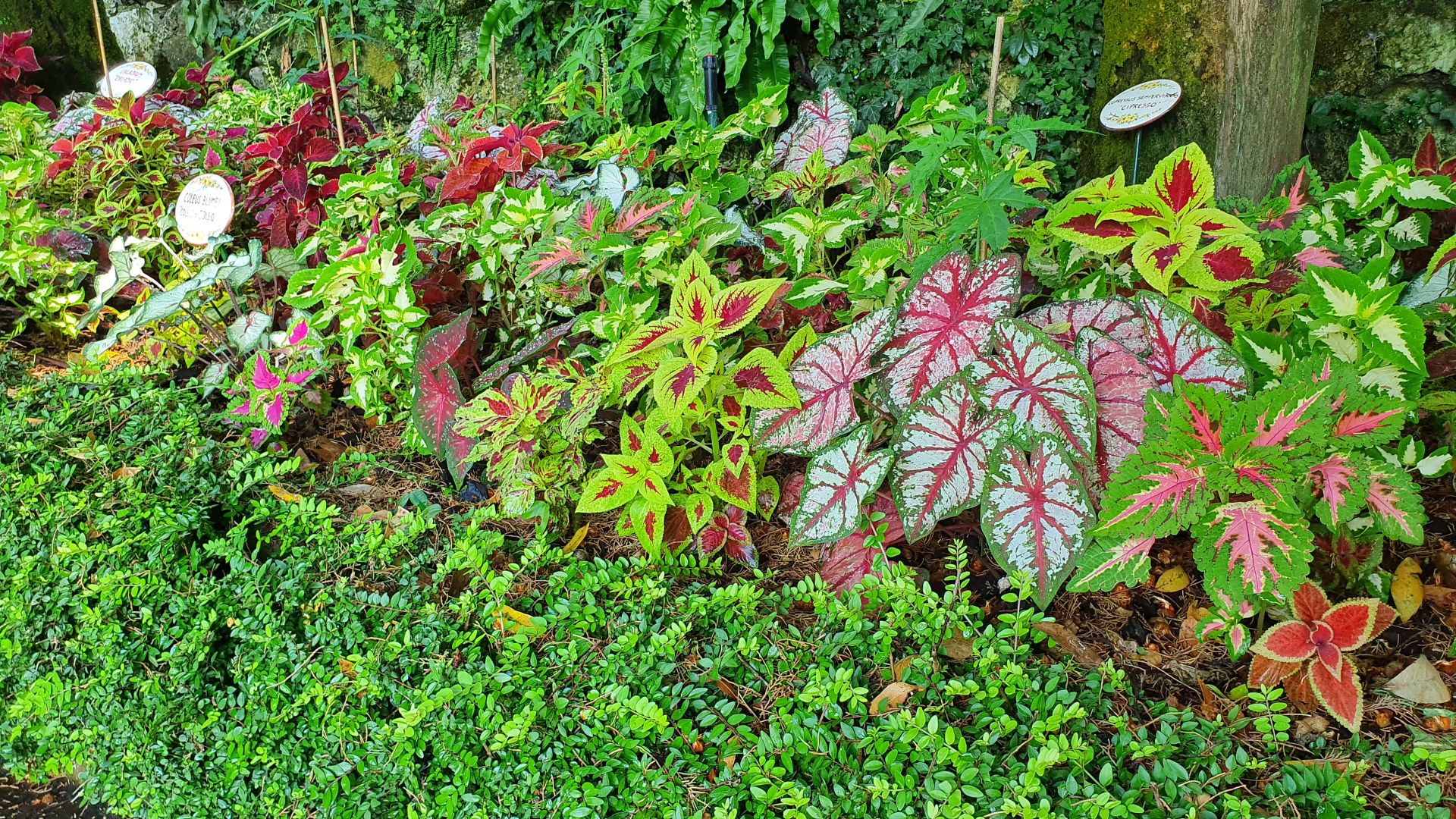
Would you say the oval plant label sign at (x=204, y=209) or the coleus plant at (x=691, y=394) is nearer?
the coleus plant at (x=691, y=394)

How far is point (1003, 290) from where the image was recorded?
1.25 m

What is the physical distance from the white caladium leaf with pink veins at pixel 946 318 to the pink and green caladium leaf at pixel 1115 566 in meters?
0.31

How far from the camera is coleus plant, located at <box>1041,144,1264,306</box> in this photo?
1233 millimetres

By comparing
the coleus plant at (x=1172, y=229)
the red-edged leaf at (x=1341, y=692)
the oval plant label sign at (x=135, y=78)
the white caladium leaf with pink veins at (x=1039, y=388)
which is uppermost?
the coleus plant at (x=1172, y=229)

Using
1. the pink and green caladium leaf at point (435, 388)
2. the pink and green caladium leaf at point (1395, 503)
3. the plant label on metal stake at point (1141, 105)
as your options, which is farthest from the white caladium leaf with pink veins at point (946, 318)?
the plant label on metal stake at point (1141, 105)

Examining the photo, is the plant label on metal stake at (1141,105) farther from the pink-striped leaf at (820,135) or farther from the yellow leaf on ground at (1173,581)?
the yellow leaf on ground at (1173,581)

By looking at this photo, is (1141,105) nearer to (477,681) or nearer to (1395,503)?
(1395,503)

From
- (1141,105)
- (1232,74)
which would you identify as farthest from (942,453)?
(1232,74)

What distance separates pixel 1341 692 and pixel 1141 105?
1.68m

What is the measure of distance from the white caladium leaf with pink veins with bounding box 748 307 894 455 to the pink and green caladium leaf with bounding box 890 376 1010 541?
4.3 inches

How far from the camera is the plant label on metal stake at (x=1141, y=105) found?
7.15ft

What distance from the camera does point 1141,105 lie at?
7.40 ft

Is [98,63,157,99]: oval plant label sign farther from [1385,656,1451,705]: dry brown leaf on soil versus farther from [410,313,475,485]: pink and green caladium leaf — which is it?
[1385,656,1451,705]: dry brown leaf on soil

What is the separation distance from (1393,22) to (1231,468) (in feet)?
9.60
